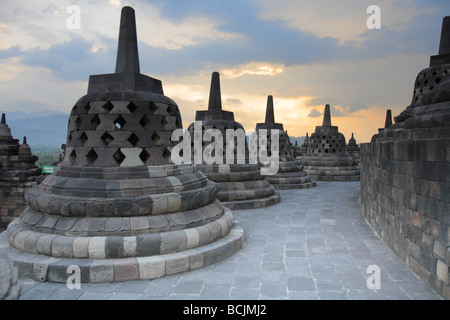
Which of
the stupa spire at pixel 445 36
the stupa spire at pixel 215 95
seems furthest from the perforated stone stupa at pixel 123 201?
the stupa spire at pixel 445 36

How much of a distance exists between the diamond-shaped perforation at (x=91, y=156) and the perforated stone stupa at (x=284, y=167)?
30.6 feet

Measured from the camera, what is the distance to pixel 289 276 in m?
4.55

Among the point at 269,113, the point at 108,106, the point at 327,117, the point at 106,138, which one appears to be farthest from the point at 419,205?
the point at 327,117

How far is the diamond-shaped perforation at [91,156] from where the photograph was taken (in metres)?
5.42

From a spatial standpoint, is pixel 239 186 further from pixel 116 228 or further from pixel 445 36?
pixel 445 36

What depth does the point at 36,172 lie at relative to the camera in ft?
54.2

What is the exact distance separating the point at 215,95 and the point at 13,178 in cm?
1118

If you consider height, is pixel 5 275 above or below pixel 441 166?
below

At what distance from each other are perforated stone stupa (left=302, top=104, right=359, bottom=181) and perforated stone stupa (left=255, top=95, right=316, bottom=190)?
2577mm

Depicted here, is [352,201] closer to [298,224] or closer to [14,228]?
[298,224]

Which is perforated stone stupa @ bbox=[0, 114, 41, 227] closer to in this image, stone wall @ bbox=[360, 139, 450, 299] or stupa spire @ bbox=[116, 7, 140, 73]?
stupa spire @ bbox=[116, 7, 140, 73]

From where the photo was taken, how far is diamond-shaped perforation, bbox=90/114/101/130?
A: 215 inches

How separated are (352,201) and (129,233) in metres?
8.08
